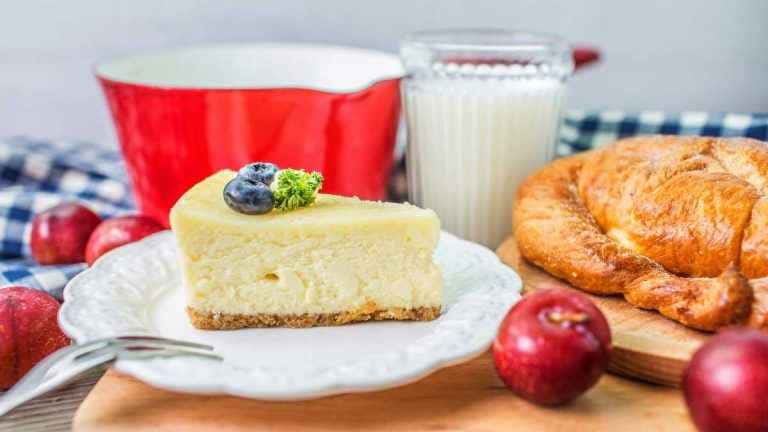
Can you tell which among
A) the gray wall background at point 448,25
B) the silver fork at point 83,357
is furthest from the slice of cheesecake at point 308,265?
the gray wall background at point 448,25

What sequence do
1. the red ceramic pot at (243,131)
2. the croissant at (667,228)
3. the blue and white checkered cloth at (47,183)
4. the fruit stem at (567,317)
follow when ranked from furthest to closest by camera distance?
1. the blue and white checkered cloth at (47,183)
2. the red ceramic pot at (243,131)
3. the croissant at (667,228)
4. the fruit stem at (567,317)

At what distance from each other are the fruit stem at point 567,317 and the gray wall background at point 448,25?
4.38 feet

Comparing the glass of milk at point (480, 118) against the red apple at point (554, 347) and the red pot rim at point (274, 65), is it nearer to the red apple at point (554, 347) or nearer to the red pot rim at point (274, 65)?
the red pot rim at point (274, 65)

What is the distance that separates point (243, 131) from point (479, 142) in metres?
0.47

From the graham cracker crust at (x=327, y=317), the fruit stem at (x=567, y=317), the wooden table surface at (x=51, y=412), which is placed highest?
the fruit stem at (x=567, y=317)

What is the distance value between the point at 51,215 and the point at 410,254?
825 millimetres

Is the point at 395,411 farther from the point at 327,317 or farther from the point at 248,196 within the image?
the point at 248,196

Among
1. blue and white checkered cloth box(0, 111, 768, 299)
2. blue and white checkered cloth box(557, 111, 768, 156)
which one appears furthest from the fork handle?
blue and white checkered cloth box(557, 111, 768, 156)

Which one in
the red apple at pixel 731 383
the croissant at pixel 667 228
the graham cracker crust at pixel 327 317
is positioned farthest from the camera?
the graham cracker crust at pixel 327 317

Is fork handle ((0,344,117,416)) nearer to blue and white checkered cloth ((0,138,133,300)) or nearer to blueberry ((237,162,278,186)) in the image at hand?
blueberry ((237,162,278,186))

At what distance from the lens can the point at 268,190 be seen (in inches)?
54.1

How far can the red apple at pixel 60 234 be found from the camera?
183 cm

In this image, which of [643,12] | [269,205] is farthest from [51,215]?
[643,12]

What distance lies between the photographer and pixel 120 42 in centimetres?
239
